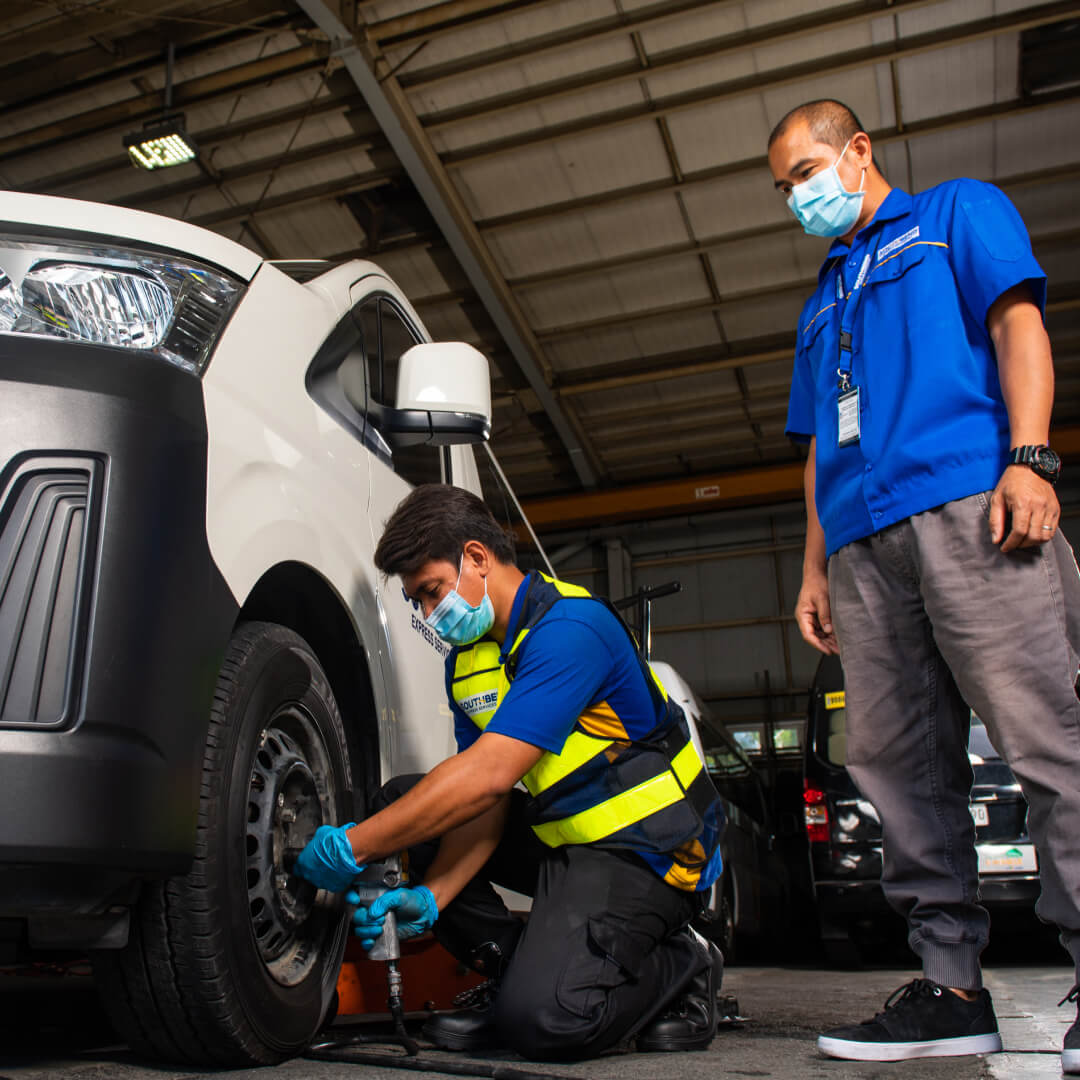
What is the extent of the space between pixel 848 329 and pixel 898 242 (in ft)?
0.58

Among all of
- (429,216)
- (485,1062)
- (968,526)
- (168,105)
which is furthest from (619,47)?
(485,1062)

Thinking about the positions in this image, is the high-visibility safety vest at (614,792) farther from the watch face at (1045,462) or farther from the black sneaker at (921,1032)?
the watch face at (1045,462)

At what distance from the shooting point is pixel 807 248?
31.4ft

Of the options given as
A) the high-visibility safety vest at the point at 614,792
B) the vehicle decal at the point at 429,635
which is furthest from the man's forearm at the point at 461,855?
the vehicle decal at the point at 429,635

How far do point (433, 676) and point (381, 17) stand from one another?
6.60 meters

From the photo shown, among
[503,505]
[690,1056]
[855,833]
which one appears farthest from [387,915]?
[855,833]

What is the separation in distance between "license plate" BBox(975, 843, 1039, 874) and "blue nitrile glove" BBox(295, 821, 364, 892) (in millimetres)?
4205

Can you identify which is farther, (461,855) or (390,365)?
(390,365)

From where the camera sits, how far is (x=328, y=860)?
1667 mm

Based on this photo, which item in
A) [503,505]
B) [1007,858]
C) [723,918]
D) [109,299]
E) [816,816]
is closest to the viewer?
[109,299]

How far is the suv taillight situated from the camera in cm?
546

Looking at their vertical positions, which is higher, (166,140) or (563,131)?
(563,131)

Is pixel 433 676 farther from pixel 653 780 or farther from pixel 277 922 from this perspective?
pixel 277 922

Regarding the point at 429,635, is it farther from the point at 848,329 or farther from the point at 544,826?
the point at 848,329
